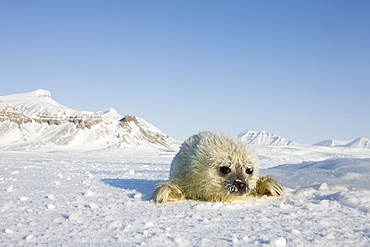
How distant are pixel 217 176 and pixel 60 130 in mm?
83783


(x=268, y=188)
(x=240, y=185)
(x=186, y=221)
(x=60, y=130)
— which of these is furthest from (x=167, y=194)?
(x=60, y=130)

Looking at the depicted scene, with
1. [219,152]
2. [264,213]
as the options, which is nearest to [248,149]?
[219,152]

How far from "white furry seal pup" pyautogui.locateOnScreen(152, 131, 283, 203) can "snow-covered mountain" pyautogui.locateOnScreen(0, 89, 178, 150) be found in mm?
71413

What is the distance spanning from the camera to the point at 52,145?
73.3 meters

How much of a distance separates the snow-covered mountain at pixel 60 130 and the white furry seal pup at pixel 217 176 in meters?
71.4

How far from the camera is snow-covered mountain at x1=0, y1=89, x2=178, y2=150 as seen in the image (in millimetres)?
74250

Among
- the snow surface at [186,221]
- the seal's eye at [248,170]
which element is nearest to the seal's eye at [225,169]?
the seal's eye at [248,170]

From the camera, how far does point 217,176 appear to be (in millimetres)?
4406

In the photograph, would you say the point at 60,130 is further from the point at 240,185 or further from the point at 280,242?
the point at 280,242

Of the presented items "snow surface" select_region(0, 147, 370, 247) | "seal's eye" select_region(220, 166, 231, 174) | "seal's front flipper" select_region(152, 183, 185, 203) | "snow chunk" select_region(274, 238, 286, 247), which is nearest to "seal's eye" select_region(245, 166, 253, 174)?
"seal's eye" select_region(220, 166, 231, 174)

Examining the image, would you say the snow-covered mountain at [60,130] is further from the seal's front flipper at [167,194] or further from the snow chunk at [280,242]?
the snow chunk at [280,242]

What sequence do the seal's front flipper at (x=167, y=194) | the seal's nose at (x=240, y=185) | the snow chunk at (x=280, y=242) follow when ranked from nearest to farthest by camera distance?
the snow chunk at (x=280, y=242) → the seal's nose at (x=240, y=185) → the seal's front flipper at (x=167, y=194)

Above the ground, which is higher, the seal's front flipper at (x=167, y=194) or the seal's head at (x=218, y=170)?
the seal's head at (x=218, y=170)

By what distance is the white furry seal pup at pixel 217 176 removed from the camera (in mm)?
4344
